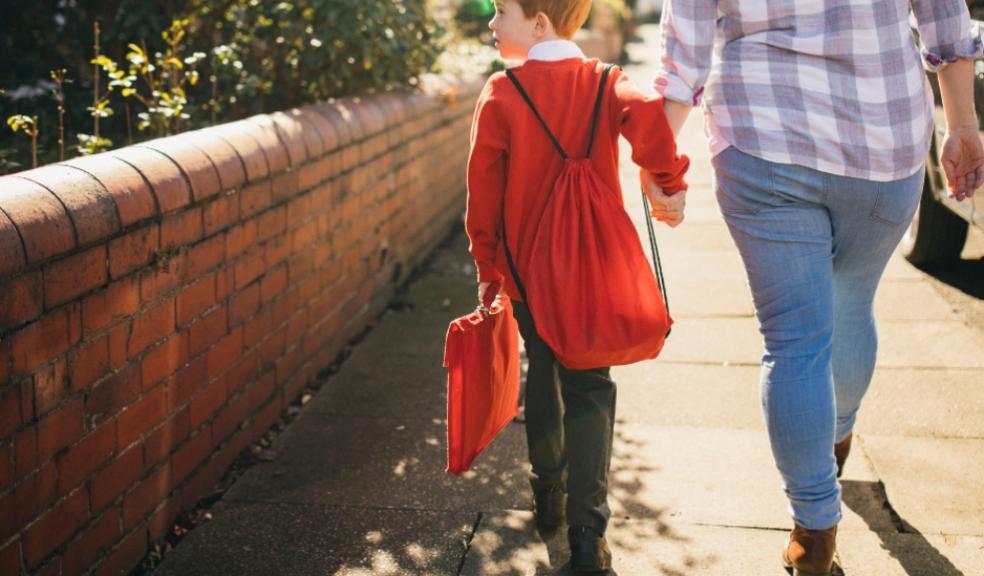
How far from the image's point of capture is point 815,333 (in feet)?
9.23

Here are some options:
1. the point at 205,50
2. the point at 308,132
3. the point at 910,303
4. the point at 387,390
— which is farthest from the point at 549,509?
the point at 205,50

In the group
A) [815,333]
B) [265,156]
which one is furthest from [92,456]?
[815,333]

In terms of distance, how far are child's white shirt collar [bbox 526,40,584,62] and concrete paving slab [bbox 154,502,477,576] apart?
53.4 inches

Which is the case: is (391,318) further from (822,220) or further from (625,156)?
(625,156)

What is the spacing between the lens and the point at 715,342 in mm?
5066

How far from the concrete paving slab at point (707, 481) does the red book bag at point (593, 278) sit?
2.60 feet

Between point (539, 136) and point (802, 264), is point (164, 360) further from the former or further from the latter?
point (802, 264)

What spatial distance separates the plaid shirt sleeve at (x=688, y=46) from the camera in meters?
2.70

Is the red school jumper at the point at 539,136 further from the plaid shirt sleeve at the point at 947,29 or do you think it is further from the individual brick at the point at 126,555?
the individual brick at the point at 126,555

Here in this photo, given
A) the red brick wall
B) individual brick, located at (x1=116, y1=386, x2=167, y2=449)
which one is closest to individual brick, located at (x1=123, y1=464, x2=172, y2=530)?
the red brick wall

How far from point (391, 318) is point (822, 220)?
309 centimetres

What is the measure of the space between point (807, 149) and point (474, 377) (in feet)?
3.27

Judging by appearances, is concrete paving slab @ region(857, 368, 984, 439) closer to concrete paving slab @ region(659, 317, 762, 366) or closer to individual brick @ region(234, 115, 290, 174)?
concrete paving slab @ region(659, 317, 762, 366)

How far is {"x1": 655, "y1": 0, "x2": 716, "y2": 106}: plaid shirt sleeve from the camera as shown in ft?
8.84
